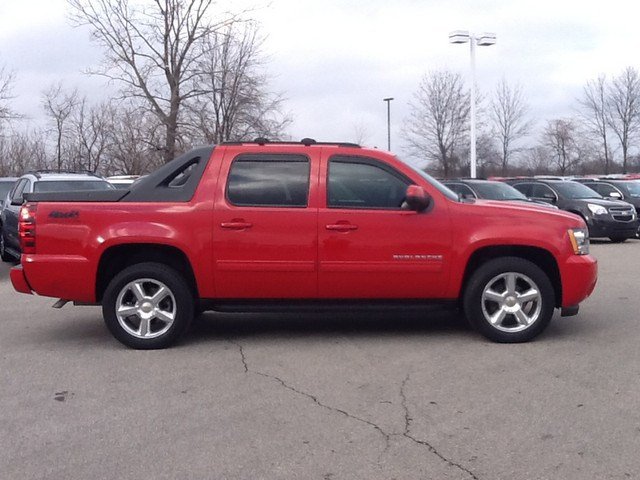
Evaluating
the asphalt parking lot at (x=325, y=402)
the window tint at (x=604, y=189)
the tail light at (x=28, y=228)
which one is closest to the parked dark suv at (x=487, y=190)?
the window tint at (x=604, y=189)

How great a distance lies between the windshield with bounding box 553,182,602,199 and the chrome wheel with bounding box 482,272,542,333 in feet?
44.2

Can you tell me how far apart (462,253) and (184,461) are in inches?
135

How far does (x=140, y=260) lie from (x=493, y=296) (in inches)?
128

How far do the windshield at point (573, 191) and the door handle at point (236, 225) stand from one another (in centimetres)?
1463

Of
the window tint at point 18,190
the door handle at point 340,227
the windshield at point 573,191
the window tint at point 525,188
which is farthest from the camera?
the window tint at point 525,188

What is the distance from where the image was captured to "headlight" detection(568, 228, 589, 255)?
22.7 ft

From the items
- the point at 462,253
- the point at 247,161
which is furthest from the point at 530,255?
the point at 247,161

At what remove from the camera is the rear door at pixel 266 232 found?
22.2ft

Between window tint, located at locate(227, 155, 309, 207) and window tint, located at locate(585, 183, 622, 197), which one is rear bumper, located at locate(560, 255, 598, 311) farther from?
window tint, located at locate(585, 183, 622, 197)

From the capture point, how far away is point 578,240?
22.9 feet

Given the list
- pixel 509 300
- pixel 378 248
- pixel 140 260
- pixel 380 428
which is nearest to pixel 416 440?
pixel 380 428

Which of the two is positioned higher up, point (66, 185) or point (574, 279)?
point (66, 185)

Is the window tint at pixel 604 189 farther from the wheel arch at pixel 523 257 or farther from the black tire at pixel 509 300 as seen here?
the black tire at pixel 509 300

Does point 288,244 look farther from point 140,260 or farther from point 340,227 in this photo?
point 140,260
